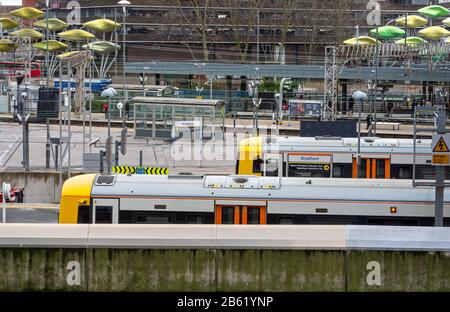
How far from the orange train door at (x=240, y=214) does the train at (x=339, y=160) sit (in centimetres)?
724

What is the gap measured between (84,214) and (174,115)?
22570 millimetres

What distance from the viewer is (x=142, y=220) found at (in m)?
17.4

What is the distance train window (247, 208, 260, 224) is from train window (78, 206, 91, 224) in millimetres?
2828

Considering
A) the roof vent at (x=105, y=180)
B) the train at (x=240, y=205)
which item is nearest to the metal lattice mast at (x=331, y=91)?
the train at (x=240, y=205)

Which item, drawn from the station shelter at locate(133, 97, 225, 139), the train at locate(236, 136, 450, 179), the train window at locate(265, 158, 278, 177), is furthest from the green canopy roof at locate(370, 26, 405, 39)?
the train window at locate(265, 158, 278, 177)

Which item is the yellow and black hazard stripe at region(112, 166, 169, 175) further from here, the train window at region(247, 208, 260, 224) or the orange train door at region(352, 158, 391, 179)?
the train window at region(247, 208, 260, 224)

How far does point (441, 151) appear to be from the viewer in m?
16.7

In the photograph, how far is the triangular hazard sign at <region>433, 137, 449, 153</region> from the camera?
658 inches

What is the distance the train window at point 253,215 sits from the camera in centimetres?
1739

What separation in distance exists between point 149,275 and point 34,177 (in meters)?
16.5

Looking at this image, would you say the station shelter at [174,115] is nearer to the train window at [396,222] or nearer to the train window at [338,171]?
the train window at [338,171]

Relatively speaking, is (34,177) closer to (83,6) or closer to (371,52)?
(371,52)

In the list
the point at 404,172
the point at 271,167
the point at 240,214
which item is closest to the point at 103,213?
the point at 240,214
